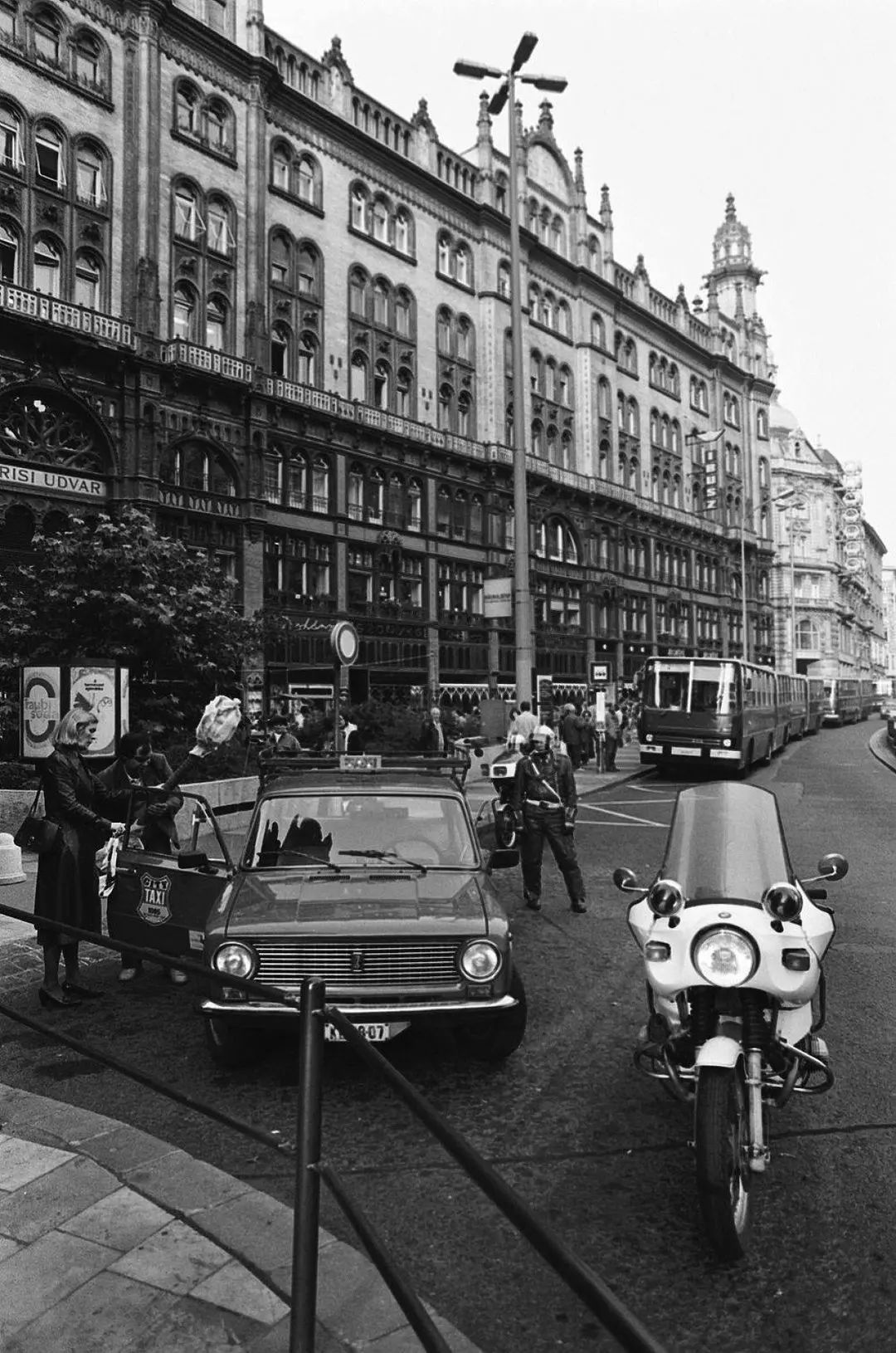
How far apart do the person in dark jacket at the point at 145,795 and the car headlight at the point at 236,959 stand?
263cm

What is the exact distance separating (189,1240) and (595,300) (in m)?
56.1

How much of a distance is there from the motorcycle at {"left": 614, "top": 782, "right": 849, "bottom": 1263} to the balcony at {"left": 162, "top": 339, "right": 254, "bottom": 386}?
28.8 meters

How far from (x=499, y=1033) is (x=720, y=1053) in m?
2.00

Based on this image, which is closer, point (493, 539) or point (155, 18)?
point (155, 18)

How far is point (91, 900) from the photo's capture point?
6738 millimetres

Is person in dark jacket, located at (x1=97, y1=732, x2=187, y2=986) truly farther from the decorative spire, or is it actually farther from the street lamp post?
the decorative spire

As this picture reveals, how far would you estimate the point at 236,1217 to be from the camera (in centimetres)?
365

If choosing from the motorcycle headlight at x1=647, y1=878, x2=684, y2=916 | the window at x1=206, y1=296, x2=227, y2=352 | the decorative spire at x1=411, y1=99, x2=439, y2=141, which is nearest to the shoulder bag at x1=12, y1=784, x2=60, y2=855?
the motorcycle headlight at x1=647, y1=878, x2=684, y2=916

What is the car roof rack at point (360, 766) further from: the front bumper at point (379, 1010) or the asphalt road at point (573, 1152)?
the front bumper at point (379, 1010)

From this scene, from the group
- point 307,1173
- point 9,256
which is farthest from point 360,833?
point 9,256

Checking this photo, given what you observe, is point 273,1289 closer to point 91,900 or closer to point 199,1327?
point 199,1327

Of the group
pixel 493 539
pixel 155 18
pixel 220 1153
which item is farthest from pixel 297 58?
pixel 220 1153

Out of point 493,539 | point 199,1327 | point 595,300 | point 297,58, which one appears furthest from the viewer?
point 595,300

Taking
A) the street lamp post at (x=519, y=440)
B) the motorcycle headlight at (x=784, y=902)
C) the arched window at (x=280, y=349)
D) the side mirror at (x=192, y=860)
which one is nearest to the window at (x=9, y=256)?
the arched window at (x=280, y=349)
